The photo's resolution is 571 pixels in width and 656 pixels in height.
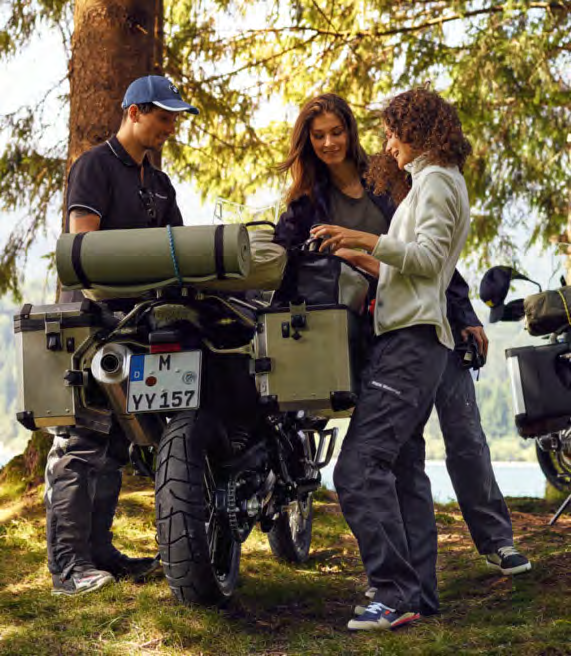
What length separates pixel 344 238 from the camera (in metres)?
3.65

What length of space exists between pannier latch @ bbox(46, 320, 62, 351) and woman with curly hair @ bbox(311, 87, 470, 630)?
1.06 metres

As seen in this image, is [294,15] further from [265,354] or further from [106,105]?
[265,354]

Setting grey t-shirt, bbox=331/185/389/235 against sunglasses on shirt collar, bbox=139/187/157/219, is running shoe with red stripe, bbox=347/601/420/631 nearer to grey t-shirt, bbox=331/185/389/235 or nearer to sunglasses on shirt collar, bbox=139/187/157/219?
grey t-shirt, bbox=331/185/389/235

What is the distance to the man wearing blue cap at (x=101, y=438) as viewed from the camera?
4211mm

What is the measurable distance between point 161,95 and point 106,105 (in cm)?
215

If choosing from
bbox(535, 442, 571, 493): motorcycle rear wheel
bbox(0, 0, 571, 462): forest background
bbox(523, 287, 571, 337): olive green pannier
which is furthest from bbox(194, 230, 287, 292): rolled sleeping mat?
bbox(0, 0, 571, 462): forest background

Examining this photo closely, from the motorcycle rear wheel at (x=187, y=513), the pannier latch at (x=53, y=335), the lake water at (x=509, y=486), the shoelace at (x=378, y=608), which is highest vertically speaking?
the pannier latch at (x=53, y=335)

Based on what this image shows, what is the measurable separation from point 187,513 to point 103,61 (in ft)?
13.5

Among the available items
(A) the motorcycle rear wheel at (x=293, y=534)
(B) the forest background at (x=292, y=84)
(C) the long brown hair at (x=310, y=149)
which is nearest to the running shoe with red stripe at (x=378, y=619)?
(A) the motorcycle rear wheel at (x=293, y=534)

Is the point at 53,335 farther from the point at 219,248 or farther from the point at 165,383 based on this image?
the point at 219,248

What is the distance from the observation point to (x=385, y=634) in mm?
3377

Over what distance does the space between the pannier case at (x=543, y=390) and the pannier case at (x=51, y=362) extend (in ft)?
9.57

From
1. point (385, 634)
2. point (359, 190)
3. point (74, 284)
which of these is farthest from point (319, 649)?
point (359, 190)

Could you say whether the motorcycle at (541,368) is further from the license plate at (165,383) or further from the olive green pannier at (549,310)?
the license plate at (165,383)
